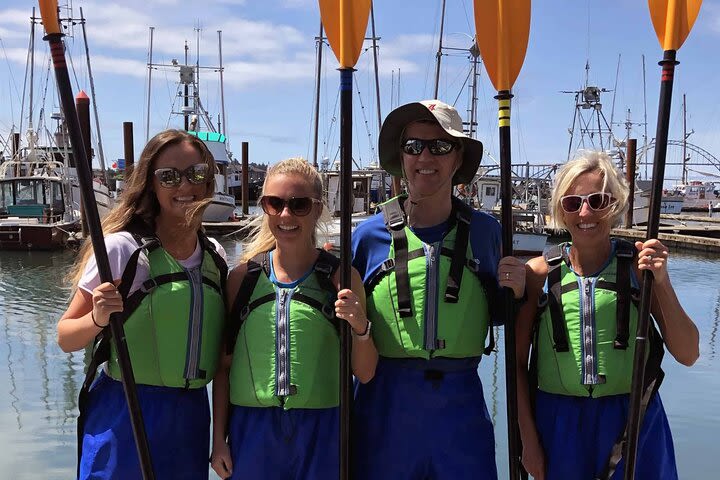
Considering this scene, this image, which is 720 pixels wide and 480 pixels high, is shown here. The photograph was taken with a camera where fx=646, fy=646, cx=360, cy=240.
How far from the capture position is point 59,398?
658 cm

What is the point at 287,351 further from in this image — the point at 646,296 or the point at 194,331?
the point at 646,296

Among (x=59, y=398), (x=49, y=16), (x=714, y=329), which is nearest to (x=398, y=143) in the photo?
(x=49, y=16)

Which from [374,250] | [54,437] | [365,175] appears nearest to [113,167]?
[365,175]

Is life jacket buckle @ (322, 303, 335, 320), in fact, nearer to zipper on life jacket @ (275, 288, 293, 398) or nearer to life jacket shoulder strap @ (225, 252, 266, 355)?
zipper on life jacket @ (275, 288, 293, 398)

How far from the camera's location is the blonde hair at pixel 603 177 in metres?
2.62

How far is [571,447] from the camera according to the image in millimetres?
2557

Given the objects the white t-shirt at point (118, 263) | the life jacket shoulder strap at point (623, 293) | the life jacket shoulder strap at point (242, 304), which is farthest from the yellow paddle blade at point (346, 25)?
the life jacket shoulder strap at point (623, 293)

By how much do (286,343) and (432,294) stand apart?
0.64m

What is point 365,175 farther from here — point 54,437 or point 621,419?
point 621,419

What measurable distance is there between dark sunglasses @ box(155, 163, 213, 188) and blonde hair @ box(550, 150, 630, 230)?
58.5 inches

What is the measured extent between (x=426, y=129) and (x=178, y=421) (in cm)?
156

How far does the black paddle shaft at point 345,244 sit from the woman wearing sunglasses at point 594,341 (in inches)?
30.8

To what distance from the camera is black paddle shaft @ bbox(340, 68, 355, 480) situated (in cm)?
251

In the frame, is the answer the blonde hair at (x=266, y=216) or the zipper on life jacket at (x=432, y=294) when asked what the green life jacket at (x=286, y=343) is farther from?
the zipper on life jacket at (x=432, y=294)
